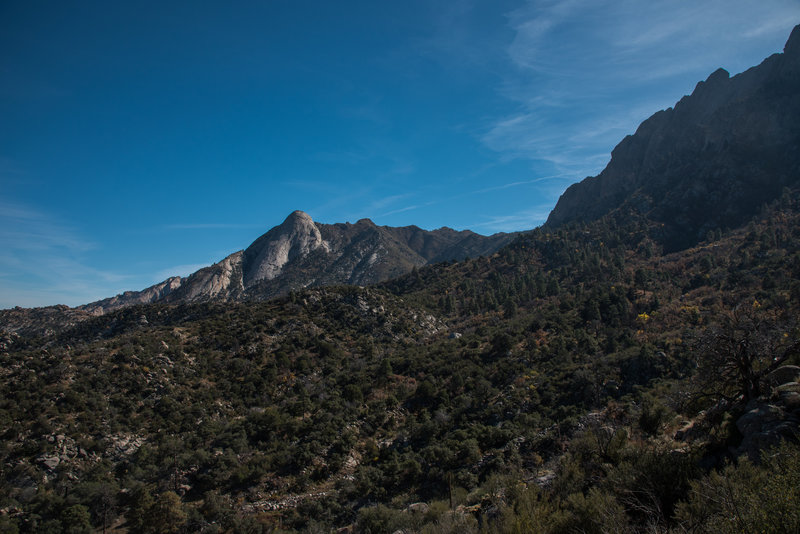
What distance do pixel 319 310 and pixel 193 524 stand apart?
3915 centimetres

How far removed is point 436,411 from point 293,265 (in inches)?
5757

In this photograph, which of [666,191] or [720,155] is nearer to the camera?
[720,155]

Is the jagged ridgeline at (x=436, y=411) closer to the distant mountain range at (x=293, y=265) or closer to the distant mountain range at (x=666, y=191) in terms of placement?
the distant mountain range at (x=666, y=191)

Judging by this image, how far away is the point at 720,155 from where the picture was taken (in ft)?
341

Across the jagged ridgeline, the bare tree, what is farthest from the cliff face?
the bare tree

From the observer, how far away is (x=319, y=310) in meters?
56.2

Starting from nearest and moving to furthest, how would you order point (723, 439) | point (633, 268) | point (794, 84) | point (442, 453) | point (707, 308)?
point (723, 439) < point (442, 453) < point (707, 308) < point (633, 268) < point (794, 84)

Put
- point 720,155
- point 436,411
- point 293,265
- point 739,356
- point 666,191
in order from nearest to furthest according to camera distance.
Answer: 1. point 739,356
2. point 436,411
3. point 720,155
4. point 666,191
5. point 293,265

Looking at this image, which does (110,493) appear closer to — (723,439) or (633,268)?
(723,439)

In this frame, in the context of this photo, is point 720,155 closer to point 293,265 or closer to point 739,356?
point 739,356

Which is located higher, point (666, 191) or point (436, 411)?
point (666, 191)

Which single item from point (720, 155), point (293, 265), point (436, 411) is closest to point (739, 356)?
point (436, 411)

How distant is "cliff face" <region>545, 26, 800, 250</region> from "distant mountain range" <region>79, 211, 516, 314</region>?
79406 millimetres

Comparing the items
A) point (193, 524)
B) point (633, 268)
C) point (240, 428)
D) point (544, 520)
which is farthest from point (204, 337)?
point (633, 268)
